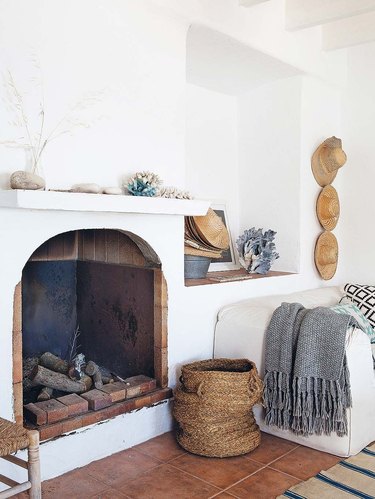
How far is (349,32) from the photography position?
3.56 m

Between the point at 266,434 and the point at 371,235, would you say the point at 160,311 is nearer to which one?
the point at 266,434

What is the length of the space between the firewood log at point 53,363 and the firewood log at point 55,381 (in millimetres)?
140

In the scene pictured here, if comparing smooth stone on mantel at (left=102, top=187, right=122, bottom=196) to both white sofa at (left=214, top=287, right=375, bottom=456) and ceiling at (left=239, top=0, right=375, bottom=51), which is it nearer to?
white sofa at (left=214, top=287, right=375, bottom=456)

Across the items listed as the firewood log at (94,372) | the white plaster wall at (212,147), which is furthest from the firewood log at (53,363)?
the white plaster wall at (212,147)

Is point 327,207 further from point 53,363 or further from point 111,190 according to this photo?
point 53,363

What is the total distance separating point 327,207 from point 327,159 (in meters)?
0.35

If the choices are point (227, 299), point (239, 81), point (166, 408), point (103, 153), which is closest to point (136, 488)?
point (166, 408)

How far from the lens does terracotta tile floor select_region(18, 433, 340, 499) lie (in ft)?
7.16

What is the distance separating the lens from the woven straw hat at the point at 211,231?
319 cm

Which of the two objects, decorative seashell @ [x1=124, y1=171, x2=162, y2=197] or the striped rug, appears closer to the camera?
the striped rug

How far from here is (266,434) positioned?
2.80 m

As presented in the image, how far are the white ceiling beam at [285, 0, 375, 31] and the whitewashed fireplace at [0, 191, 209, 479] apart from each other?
1411 millimetres

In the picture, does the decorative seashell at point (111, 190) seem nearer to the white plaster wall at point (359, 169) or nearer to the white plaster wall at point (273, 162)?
the white plaster wall at point (273, 162)

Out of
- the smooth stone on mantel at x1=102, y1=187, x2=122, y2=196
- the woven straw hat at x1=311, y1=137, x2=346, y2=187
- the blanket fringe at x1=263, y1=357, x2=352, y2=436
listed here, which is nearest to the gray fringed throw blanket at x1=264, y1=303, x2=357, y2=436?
the blanket fringe at x1=263, y1=357, x2=352, y2=436
